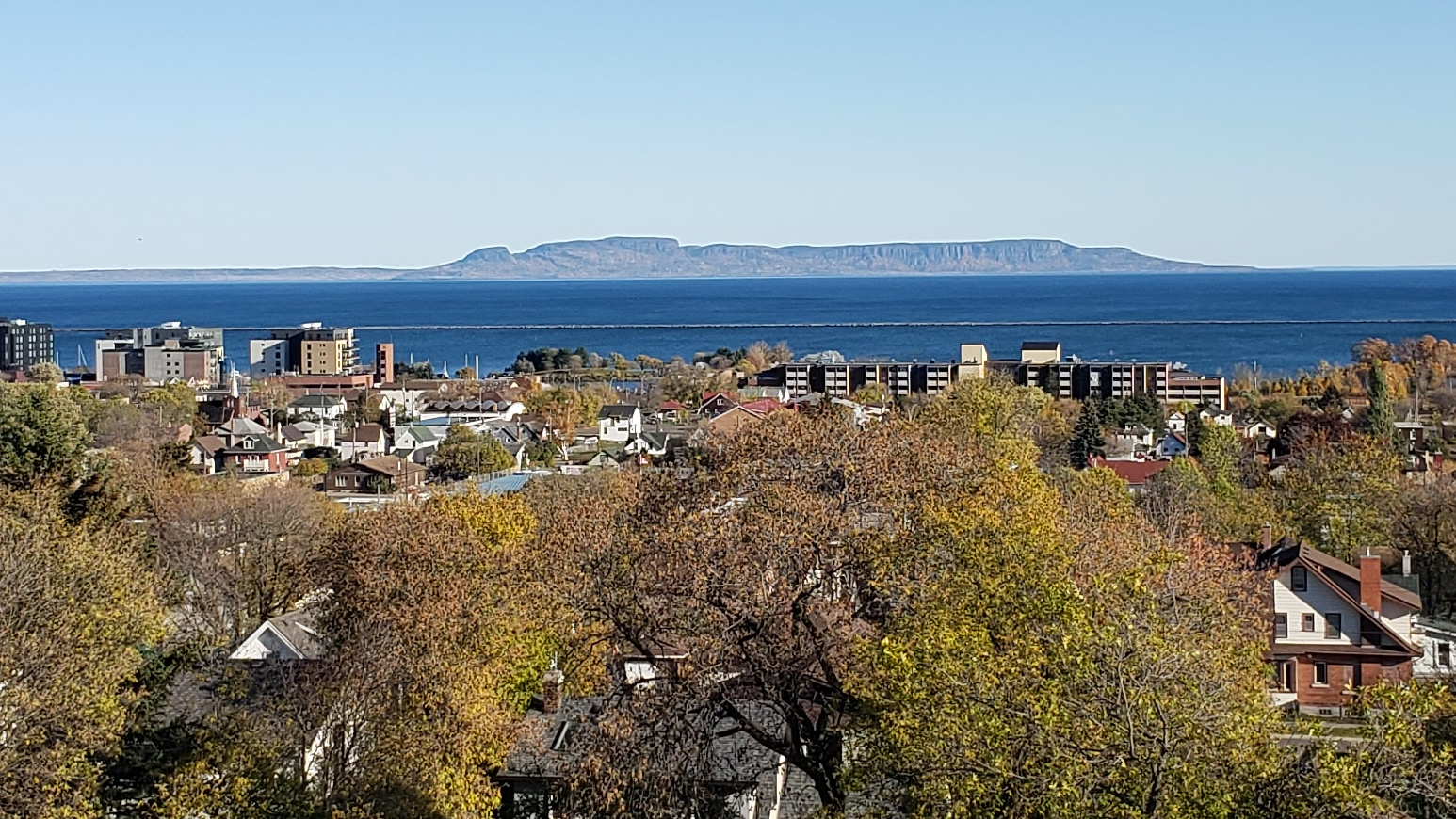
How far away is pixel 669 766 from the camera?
1289cm

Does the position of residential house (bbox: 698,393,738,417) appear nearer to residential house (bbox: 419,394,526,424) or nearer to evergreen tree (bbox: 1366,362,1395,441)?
residential house (bbox: 419,394,526,424)

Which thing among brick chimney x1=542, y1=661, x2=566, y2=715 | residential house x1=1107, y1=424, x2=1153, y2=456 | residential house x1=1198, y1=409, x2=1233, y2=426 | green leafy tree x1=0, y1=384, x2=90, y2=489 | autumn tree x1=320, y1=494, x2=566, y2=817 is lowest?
residential house x1=1107, y1=424, x2=1153, y2=456

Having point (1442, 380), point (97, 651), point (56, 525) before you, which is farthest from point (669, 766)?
point (1442, 380)

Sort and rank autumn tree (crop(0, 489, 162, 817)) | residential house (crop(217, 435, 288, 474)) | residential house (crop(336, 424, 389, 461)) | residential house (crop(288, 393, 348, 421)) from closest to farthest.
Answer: autumn tree (crop(0, 489, 162, 817))
residential house (crop(217, 435, 288, 474))
residential house (crop(336, 424, 389, 461))
residential house (crop(288, 393, 348, 421))

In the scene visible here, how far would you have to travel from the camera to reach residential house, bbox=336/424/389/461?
170 ft

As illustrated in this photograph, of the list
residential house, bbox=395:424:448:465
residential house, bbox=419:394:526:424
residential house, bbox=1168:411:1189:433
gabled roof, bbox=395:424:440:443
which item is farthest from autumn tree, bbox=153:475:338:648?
residential house, bbox=1168:411:1189:433

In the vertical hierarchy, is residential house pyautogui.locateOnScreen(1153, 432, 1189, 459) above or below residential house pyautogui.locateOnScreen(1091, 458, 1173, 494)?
below

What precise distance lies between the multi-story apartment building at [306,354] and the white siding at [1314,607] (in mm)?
91156

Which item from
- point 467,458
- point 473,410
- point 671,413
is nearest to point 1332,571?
point 467,458

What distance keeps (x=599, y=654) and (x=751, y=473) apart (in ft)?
7.62

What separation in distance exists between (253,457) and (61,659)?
34648mm

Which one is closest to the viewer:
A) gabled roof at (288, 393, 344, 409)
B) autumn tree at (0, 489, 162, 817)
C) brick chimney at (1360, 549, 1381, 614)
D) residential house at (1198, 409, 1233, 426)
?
autumn tree at (0, 489, 162, 817)

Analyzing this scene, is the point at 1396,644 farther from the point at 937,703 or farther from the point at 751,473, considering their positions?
the point at 937,703

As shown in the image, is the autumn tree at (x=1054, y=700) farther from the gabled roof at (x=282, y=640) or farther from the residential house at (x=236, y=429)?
the residential house at (x=236, y=429)
